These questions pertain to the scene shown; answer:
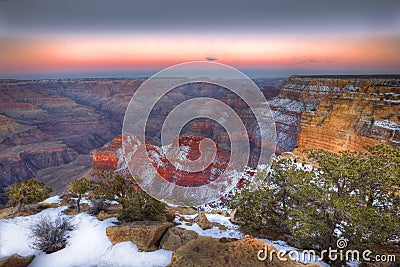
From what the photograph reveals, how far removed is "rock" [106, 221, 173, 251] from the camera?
8969 millimetres

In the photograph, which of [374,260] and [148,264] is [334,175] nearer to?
[374,260]

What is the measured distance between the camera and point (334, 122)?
116 ft

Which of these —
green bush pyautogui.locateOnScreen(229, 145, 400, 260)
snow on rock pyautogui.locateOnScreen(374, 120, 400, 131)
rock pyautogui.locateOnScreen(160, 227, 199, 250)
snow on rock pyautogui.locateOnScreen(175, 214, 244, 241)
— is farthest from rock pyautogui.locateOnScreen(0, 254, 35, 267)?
snow on rock pyautogui.locateOnScreen(374, 120, 400, 131)

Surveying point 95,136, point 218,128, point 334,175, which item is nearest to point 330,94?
point 218,128

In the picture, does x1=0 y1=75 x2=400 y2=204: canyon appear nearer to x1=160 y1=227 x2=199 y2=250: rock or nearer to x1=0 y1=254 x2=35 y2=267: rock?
x1=160 y1=227 x2=199 y2=250: rock

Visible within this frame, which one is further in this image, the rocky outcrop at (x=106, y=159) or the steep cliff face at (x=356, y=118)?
the rocky outcrop at (x=106, y=159)

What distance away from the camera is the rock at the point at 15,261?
7963mm

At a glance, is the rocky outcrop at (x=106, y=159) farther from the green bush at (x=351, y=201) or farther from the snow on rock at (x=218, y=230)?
the green bush at (x=351, y=201)

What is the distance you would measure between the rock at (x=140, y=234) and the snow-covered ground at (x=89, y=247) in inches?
8.0

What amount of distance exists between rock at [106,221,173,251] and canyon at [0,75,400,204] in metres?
26.5

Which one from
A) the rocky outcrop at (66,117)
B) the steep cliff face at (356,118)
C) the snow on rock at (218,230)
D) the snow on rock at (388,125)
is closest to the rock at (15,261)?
the snow on rock at (218,230)

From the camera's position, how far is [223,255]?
5.91m

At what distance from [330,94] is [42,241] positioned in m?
51.7

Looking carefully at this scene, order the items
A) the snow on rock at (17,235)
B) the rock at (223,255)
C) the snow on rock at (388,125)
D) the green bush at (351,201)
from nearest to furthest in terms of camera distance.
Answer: the rock at (223,255)
the green bush at (351,201)
the snow on rock at (17,235)
the snow on rock at (388,125)
